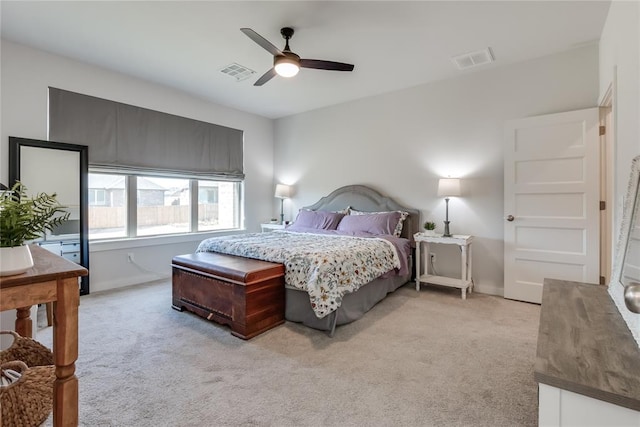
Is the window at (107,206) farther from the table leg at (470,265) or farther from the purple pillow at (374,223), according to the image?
the table leg at (470,265)

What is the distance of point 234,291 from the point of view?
8.52 feet

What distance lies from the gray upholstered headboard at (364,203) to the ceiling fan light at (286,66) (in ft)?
7.77

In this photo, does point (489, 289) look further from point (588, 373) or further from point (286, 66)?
point (286, 66)

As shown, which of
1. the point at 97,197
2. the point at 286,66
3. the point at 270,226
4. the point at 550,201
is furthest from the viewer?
the point at 270,226

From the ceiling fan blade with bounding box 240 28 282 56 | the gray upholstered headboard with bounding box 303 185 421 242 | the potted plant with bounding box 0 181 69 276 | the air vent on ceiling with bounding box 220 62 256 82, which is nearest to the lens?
the potted plant with bounding box 0 181 69 276

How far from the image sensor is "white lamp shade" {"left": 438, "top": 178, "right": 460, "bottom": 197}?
3768mm

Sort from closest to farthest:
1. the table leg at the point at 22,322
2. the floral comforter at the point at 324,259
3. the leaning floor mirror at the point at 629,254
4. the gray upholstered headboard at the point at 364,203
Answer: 1. the leaning floor mirror at the point at 629,254
2. the table leg at the point at 22,322
3. the floral comforter at the point at 324,259
4. the gray upholstered headboard at the point at 364,203

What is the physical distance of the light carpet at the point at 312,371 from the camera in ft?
5.35

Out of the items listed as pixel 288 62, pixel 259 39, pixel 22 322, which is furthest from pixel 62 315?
pixel 288 62

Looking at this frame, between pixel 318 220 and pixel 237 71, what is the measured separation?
2308 millimetres

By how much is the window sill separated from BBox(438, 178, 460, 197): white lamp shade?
11.6 feet

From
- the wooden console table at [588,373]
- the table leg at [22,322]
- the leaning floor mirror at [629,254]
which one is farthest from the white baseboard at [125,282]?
the leaning floor mirror at [629,254]

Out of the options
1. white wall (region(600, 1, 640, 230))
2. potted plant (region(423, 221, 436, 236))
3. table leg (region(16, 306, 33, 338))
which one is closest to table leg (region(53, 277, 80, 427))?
table leg (region(16, 306, 33, 338))

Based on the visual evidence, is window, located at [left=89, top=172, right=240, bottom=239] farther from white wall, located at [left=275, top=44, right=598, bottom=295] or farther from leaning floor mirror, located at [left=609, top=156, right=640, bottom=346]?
leaning floor mirror, located at [left=609, top=156, right=640, bottom=346]
